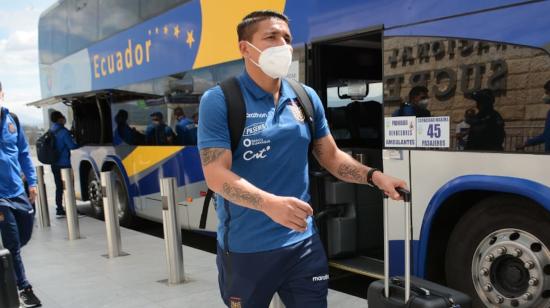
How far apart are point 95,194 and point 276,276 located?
8.59 m

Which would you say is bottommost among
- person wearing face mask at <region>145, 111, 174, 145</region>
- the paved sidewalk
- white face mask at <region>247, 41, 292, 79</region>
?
the paved sidewalk

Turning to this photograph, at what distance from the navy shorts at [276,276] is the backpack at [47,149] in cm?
788

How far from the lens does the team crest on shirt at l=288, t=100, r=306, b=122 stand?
7.46 feet

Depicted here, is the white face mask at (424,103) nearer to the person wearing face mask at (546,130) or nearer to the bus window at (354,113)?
the person wearing face mask at (546,130)

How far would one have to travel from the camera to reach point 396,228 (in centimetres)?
414

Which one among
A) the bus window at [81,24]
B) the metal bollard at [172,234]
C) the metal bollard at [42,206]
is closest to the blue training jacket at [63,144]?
the metal bollard at [42,206]

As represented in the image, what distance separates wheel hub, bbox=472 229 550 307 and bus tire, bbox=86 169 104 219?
25.4 feet

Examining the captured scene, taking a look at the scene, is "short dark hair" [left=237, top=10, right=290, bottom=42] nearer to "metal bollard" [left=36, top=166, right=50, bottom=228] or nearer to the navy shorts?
the navy shorts

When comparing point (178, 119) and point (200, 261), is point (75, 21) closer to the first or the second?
point (178, 119)

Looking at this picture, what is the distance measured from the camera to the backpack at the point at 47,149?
9250mm

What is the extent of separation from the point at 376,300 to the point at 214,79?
4.24 meters

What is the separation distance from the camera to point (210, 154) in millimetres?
2076

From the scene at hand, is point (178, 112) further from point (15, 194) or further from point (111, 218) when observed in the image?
point (15, 194)

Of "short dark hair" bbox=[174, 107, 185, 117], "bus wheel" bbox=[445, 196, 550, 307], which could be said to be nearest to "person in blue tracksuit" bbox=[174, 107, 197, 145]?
"short dark hair" bbox=[174, 107, 185, 117]
